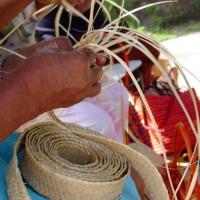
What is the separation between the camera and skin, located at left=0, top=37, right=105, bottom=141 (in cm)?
94

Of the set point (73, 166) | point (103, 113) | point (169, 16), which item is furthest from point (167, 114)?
point (169, 16)

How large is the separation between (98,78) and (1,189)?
256 mm

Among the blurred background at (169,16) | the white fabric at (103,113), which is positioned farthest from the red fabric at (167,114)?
the blurred background at (169,16)

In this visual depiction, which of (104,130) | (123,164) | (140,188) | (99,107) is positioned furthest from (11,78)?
(99,107)

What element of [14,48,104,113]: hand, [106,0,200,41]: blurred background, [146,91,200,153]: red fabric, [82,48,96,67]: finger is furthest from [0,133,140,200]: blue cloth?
[106,0,200,41]: blurred background

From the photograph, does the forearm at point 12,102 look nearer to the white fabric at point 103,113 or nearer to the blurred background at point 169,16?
the white fabric at point 103,113

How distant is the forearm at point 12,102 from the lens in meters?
0.93

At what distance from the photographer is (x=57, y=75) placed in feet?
3.13

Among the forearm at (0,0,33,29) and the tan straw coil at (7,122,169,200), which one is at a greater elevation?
the forearm at (0,0,33,29)

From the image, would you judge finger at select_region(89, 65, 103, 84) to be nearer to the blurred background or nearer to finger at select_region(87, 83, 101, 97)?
finger at select_region(87, 83, 101, 97)

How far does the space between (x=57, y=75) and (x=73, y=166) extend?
185 millimetres

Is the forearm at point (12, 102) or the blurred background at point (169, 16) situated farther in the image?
the blurred background at point (169, 16)

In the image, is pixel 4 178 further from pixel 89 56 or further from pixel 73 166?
pixel 89 56

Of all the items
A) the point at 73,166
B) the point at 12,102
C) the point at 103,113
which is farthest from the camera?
the point at 103,113
